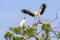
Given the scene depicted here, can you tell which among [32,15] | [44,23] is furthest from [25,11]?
[44,23]

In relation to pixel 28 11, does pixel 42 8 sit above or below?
above

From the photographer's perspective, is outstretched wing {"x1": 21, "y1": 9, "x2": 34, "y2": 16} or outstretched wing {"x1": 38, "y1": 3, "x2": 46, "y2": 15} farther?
outstretched wing {"x1": 38, "y1": 3, "x2": 46, "y2": 15}

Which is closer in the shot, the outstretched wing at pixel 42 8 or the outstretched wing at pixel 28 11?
the outstretched wing at pixel 28 11

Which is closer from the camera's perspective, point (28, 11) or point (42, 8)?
point (28, 11)

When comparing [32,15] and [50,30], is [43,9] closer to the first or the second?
[32,15]

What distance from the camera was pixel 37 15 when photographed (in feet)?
87.6

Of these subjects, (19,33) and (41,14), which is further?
(41,14)

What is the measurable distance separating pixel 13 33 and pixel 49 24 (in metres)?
1.82

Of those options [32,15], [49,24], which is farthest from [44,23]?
[32,15]

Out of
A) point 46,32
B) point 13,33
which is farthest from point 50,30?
point 13,33

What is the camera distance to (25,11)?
88.0 feet

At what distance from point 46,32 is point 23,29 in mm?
1162

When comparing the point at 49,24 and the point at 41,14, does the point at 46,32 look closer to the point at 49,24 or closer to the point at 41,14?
the point at 49,24

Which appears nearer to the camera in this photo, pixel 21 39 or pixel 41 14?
pixel 21 39
